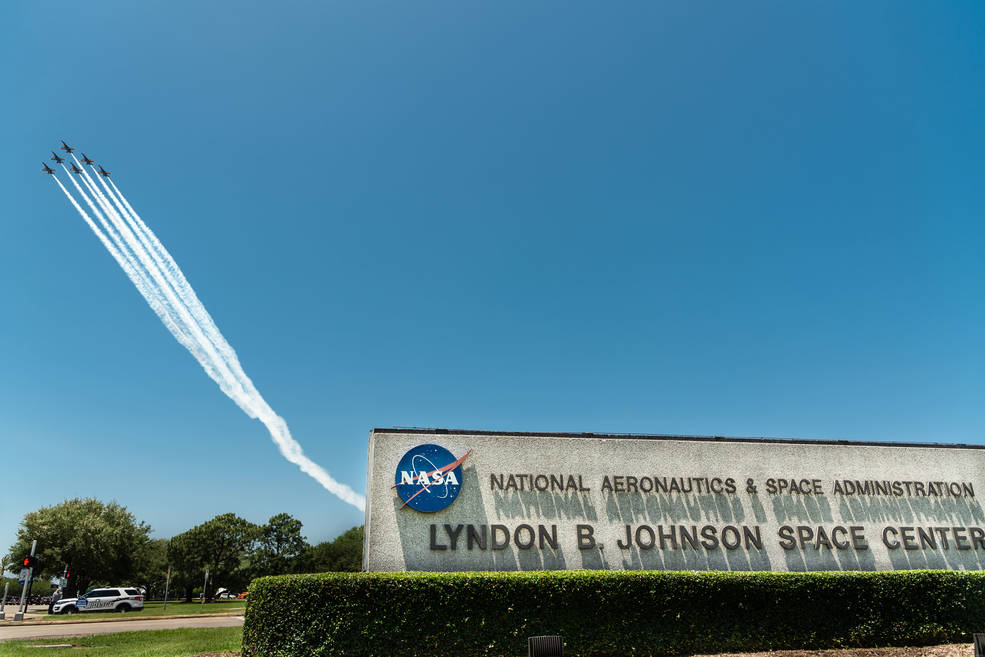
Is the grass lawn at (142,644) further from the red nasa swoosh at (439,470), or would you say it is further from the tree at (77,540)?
the tree at (77,540)

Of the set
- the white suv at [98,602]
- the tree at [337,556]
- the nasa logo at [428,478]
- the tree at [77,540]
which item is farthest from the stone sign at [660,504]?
the tree at [337,556]

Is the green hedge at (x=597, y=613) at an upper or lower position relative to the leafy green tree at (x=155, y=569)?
lower

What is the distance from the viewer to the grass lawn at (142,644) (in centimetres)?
1399

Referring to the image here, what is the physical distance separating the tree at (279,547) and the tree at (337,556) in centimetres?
234

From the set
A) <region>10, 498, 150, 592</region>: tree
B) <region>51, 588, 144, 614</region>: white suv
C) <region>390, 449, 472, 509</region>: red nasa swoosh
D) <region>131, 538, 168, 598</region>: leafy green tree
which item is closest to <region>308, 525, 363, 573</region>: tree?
→ <region>131, 538, 168, 598</region>: leafy green tree

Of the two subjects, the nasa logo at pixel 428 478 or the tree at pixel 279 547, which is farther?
the tree at pixel 279 547

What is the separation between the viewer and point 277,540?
69.6 m

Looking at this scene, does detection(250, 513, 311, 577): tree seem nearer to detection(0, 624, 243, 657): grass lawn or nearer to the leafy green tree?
the leafy green tree

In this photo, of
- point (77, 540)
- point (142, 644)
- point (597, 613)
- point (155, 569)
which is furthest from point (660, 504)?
point (155, 569)

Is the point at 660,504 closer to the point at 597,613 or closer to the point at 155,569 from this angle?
the point at 597,613

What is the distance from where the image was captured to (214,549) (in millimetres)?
66875

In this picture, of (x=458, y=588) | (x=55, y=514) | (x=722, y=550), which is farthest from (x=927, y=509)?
(x=55, y=514)

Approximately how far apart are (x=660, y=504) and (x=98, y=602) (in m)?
36.3

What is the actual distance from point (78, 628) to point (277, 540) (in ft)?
166
